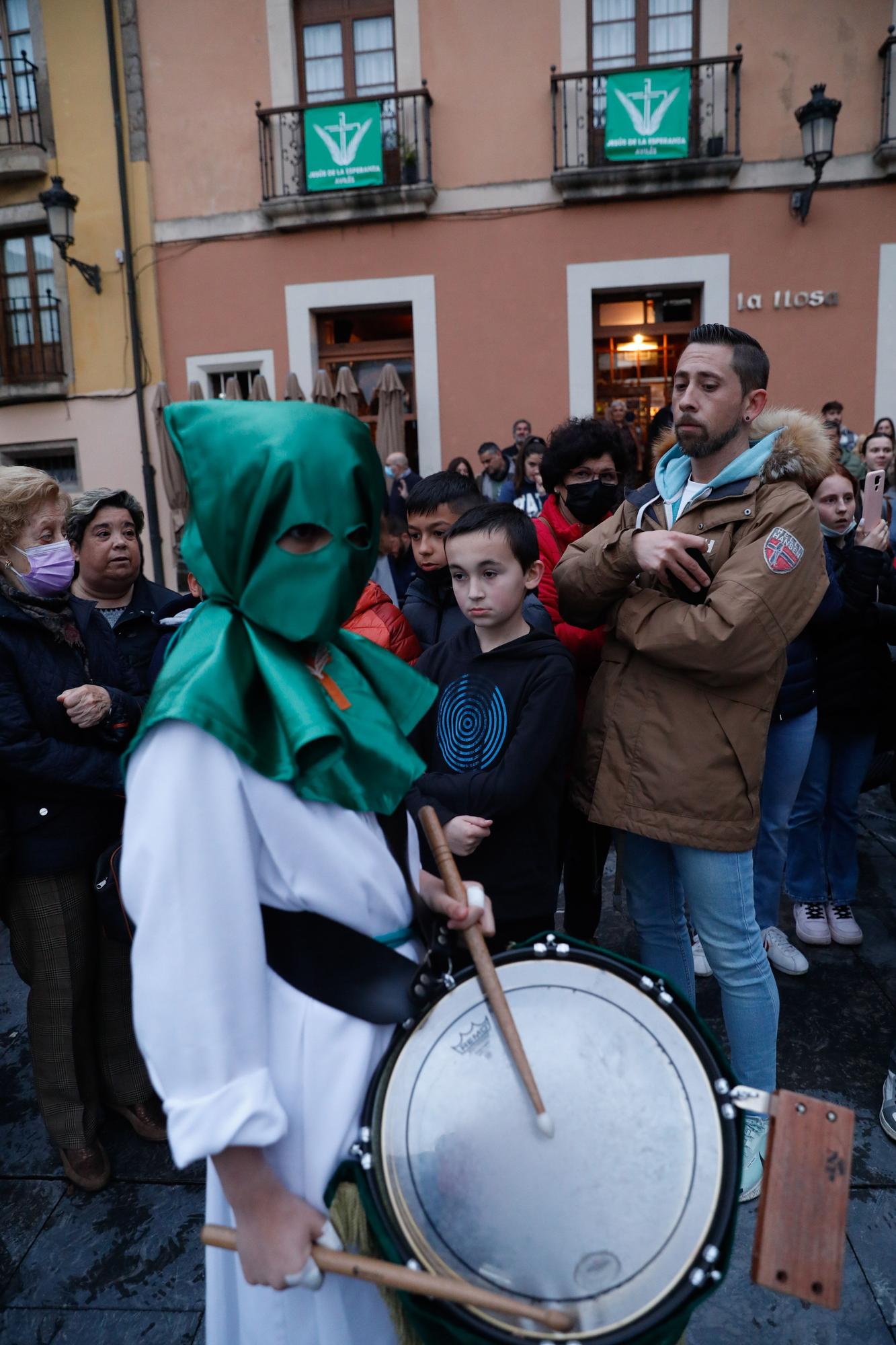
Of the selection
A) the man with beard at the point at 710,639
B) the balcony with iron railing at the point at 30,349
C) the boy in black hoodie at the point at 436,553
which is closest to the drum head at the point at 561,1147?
the man with beard at the point at 710,639

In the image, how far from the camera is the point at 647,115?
9.51m

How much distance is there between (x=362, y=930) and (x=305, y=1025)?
145mm

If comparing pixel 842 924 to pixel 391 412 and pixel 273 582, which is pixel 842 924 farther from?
pixel 391 412

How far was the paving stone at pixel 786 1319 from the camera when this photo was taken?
1959mm

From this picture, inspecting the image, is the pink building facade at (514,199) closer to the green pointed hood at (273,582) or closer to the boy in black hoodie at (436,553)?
the boy in black hoodie at (436,553)

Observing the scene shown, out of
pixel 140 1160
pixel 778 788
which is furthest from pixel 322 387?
pixel 140 1160

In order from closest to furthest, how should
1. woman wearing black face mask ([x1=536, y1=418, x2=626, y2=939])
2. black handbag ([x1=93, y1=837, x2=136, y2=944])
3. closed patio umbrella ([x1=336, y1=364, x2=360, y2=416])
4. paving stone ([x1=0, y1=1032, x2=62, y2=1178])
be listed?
1. black handbag ([x1=93, y1=837, x2=136, y2=944])
2. paving stone ([x1=0, y1=1032, x2=62, y2=1178])
3. woman wearing black face mask ([x1=536, y1=418, x2=626, y2=939])
4. closed patio umbrella ([x1=336, y1=364, x2=360, y2=416])

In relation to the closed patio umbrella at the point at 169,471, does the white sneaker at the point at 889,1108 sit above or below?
below

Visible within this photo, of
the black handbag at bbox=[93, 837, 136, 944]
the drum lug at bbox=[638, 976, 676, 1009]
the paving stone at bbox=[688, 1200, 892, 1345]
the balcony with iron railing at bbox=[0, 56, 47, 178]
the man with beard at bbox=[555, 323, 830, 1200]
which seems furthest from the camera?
the balcony with iron railing at bbox=[0, 56, 47, 178]

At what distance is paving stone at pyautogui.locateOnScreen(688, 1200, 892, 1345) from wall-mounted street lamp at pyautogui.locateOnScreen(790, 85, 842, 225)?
9806mm

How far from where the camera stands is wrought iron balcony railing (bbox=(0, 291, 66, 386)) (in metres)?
11.6

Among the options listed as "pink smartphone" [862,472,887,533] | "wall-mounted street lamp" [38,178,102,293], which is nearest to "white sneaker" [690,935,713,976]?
"pink smartphone" [862,472,887,533]

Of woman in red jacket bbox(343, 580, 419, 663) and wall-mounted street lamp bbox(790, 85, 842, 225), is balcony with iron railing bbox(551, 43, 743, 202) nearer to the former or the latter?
wall-mounted street lamp bbox(790, 85, 842, 225)

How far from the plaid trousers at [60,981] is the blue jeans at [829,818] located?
272 cm
